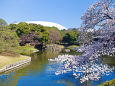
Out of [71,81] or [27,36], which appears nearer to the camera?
[71,81]

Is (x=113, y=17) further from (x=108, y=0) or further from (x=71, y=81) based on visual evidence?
(x=71, y=81)

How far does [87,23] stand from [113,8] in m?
1.50

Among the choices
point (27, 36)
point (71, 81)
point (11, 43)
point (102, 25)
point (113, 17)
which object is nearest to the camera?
point (113, 17)

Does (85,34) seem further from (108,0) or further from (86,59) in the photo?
(108,0)

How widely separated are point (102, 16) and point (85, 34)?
4.60 ft

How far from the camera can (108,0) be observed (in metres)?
6.51

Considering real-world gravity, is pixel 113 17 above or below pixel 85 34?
above

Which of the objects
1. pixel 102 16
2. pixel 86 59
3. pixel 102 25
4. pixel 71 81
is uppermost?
pixel 102 16

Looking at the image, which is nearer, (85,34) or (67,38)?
(85,34)

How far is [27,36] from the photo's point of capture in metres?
44.0

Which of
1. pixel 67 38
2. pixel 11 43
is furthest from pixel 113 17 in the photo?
pixel 67 38

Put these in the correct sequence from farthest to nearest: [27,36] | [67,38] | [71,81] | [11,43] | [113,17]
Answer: [67,38] → [27,36] → [11,43] → [71,81] → [113,17]

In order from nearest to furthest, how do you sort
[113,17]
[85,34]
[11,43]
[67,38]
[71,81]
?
1. [113,17]
2. [85,34]
3. [71,81]
4. [11,43]
5. [67,38]

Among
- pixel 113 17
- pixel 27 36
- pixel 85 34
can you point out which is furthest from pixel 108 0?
pixel 27 36
